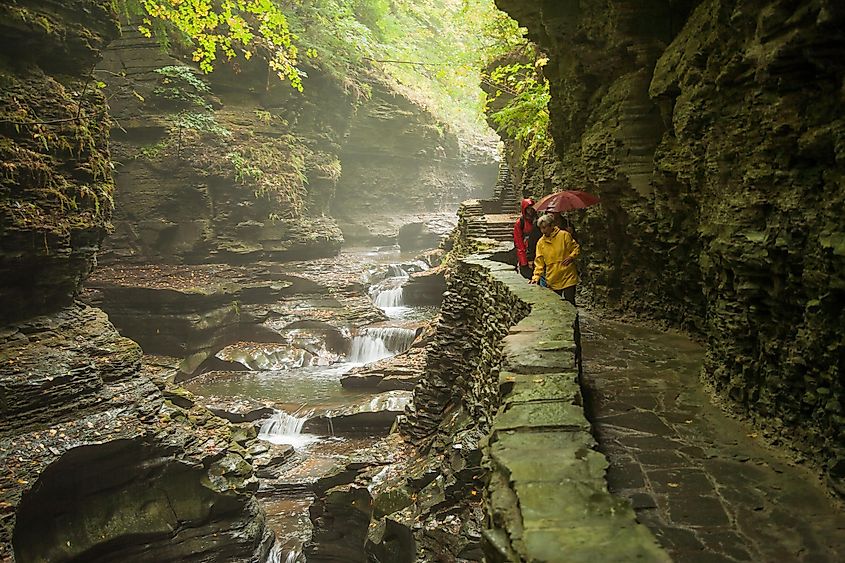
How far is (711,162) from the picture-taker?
5.66 metres

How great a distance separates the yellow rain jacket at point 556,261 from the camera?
26.0ft

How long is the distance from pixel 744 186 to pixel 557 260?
3.33m

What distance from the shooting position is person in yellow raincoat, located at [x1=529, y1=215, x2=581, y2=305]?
7895 mm

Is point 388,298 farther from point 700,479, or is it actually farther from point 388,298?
point 700,479

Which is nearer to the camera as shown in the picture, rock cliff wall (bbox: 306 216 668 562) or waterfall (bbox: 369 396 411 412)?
rock cliff wall (bbox: 306 216 668 562)

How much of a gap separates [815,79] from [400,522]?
309 inches

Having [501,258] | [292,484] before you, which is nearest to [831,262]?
[501,258]

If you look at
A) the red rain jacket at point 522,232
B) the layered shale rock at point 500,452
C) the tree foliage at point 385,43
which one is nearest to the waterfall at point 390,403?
the layered shale rock at point 500,452

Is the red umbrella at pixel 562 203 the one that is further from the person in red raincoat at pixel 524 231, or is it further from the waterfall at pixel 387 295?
the waterfall at pixel 387 295

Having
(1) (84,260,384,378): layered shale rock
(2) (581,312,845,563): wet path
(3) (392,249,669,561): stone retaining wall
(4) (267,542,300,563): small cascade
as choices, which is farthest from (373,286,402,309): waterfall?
(2) (581,312,845,563): wet path

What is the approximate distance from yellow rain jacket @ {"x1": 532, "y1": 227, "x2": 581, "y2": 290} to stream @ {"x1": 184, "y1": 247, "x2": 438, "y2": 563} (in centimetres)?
767

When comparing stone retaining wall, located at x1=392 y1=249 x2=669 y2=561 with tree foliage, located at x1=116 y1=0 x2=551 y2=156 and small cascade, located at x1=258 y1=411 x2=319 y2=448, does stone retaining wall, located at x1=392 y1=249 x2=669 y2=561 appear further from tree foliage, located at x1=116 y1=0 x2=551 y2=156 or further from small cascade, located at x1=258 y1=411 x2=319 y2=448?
tree foliage, located at x1=116 y1=0 x2=551 y2=156

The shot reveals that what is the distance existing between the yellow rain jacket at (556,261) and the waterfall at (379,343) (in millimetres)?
13047

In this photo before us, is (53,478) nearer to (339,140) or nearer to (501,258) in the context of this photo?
(501,258)
